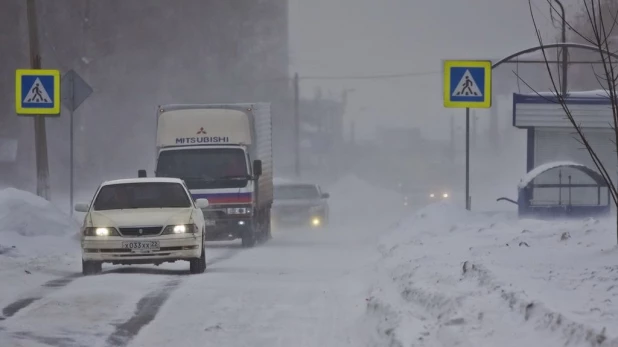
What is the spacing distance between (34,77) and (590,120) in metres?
13.1

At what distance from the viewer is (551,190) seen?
29.0 m

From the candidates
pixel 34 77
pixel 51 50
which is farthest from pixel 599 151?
pixel 51 50

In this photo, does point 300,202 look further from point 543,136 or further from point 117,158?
point 117,158

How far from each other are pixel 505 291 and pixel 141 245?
26.9 feet

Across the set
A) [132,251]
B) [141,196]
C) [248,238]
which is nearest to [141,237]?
[132,251]

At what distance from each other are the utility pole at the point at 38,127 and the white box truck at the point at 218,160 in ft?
14.6

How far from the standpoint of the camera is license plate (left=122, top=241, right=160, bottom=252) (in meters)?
17.2

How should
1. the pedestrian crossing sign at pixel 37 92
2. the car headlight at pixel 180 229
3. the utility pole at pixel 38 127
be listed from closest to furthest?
the car headlight at pixel 180 229
the pedestrian crossing sign at pixel 37 92
the utility pole at pixel 38 127

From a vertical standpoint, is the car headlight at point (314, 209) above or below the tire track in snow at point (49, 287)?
below

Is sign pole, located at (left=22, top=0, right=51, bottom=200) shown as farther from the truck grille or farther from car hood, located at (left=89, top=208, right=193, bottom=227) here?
the truck grille

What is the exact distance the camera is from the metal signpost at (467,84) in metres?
24.2

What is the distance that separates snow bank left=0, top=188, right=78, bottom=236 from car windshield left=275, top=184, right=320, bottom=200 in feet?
33.9

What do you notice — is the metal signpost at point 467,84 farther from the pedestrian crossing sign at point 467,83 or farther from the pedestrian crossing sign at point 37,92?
the pedestrian crossing sign at point 37,92

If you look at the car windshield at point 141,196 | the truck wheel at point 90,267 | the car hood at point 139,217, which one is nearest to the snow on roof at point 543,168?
the car windshield at point 141,196
